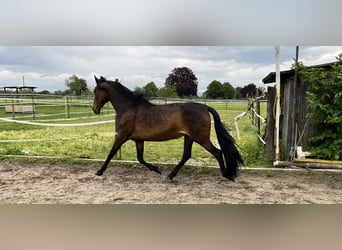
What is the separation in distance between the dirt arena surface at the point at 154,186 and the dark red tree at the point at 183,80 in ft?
3.06

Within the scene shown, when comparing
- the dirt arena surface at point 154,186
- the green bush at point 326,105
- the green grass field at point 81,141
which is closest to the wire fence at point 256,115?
the green grass field at point 81,141

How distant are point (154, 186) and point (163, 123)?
610mm

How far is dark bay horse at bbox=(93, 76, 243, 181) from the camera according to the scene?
2723 mm

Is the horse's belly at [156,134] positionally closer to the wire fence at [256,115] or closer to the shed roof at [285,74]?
the wire fence at [256,115]

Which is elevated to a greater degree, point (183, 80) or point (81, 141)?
point (183, 80)

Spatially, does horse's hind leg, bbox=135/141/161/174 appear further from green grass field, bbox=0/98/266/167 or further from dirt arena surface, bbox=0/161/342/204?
green grass field, bbox=0/98/266/167

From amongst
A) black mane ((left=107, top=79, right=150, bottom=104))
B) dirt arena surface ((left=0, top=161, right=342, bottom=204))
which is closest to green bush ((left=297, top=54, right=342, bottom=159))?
dirt arena surface ((left=0, top=161, right=342, bottom=204))

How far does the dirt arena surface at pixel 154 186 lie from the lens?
2465 millimetres

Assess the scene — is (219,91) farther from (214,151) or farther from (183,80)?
(214,151)

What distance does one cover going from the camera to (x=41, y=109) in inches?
143

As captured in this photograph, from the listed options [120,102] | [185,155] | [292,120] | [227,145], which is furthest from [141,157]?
[292,120]

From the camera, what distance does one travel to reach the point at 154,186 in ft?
8.91
